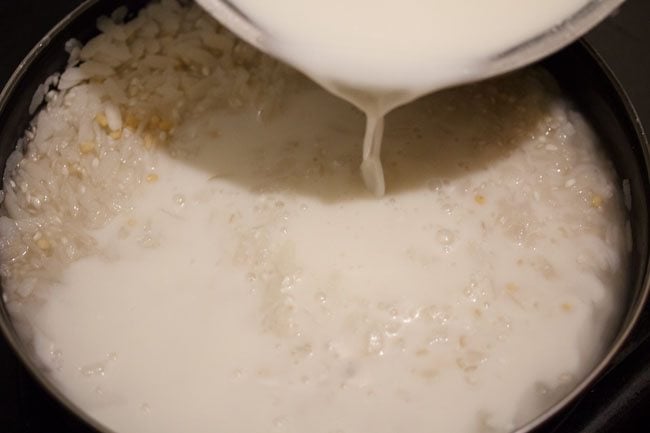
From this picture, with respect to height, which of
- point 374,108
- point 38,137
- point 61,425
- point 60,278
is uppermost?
point 374,108

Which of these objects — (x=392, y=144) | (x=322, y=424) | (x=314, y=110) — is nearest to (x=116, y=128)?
(x=314, y=110)

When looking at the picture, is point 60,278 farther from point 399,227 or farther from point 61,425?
point 399,227

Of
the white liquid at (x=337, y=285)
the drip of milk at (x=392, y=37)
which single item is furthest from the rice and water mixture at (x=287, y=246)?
the drip of milk at (x=392, y=37)

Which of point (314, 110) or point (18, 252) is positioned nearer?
point (18, 252)

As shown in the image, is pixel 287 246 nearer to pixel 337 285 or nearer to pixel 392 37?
pixel 337 285

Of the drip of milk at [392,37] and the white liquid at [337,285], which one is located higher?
the drip of milk at [392,37]

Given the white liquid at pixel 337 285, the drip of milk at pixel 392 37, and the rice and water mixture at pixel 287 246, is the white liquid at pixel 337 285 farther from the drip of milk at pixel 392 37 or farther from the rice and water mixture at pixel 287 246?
the drip of milk at pixel 392 37

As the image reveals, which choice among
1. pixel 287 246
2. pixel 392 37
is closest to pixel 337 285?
pixel 287 246
